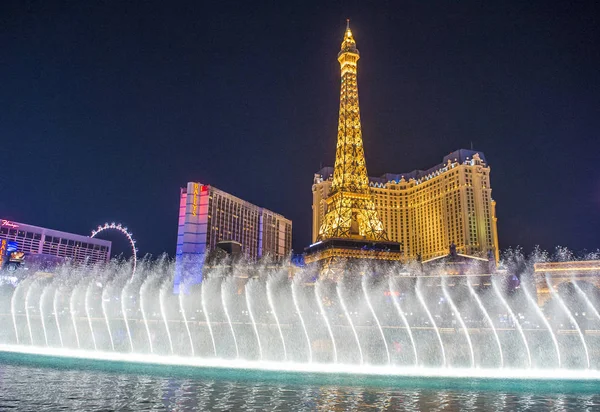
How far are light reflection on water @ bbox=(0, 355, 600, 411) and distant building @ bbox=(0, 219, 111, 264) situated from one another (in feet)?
290

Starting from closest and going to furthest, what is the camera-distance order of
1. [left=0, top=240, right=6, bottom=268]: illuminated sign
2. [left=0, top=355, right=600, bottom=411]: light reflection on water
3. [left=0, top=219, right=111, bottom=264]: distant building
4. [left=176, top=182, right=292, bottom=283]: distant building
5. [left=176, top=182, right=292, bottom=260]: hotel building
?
[left=0, top=355, right=600, bottom=411]: light reflection on water, [left=0, top=240, right=6, bottom=268]: illuminated sign, [left=176, top=182, right=292, bottom=283]: distant building, [left=176, top=182, right=292, bottom=260]: hotel building, [left=0, top=219, right=111, bottom=264]: distant building

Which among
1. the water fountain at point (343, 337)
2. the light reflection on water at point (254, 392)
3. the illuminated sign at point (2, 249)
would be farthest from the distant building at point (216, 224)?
the light reflection on water at point (254, 392)

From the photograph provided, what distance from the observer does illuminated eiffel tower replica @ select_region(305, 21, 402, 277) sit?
69.2 m

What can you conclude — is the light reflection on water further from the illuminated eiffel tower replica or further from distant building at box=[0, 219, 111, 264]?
distant building at box=[0, 219, 111, 264]

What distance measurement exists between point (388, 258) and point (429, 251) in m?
31.9

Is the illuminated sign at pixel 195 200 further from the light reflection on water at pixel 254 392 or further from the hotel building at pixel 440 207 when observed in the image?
the light reflection on water at pixel 254 392

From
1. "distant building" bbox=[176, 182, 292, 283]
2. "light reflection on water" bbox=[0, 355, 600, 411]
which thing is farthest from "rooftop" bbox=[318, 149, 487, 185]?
"light reflection on water" bbox=[0, 355, 600, 411]

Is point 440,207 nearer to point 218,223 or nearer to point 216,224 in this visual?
point 218,223

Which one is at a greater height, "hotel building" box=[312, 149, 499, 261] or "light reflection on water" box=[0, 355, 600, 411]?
"hotel building" box=[312, 149, 499, 261]

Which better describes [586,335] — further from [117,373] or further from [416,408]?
[117,373]

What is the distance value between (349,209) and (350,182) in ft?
14.8

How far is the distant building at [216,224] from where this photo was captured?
89.8 m

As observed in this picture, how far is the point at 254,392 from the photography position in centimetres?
1549

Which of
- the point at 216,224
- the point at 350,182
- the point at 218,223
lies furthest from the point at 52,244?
A: the point at 350,182
